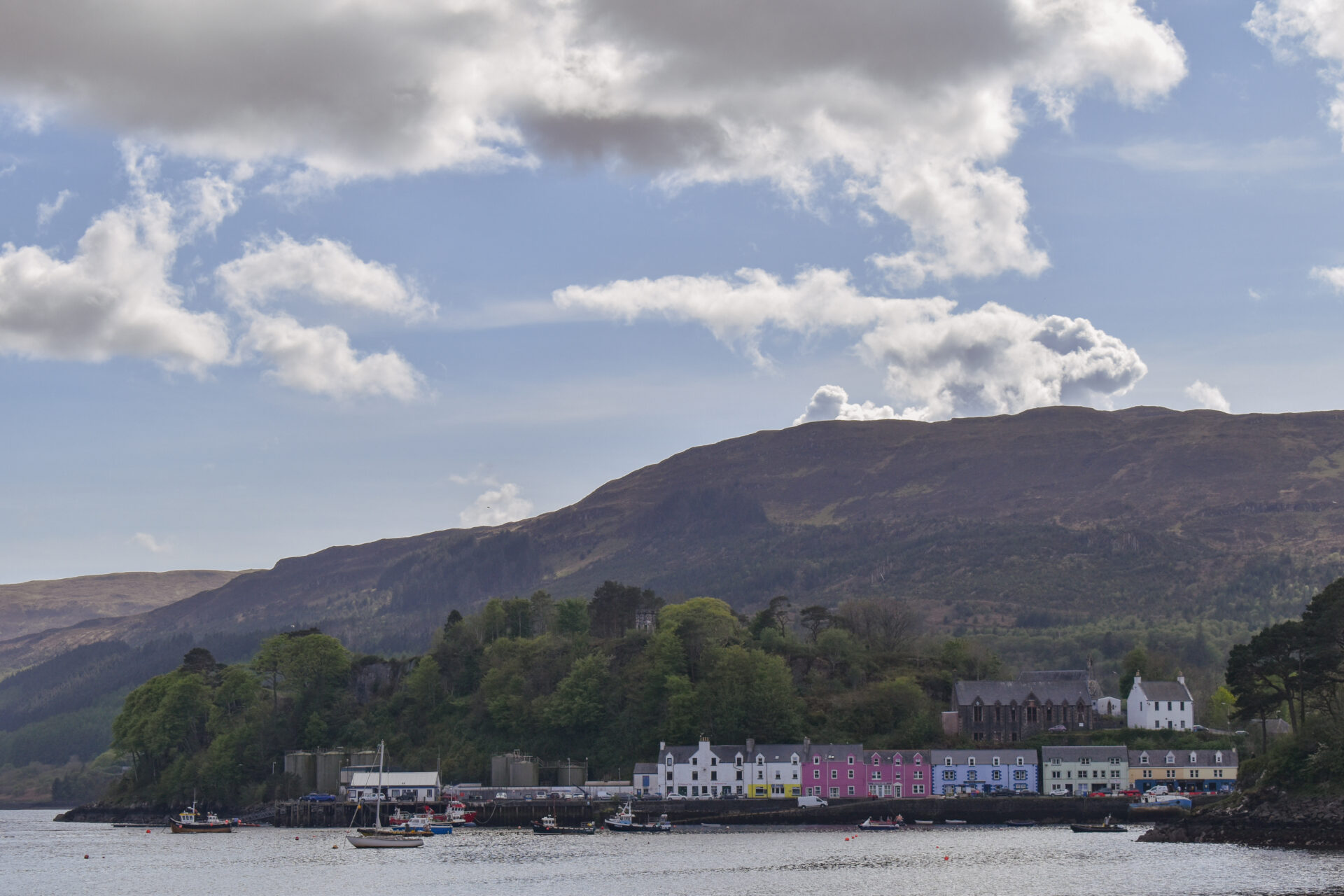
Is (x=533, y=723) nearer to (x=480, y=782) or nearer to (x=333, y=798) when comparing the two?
(x=480, y=782)

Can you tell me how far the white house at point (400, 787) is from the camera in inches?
6122

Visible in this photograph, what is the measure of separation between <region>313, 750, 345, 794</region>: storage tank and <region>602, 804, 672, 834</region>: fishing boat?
44.6 metres

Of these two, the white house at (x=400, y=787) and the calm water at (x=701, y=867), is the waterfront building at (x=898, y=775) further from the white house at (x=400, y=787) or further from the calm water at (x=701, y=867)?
the white house at (x=400, y=787)

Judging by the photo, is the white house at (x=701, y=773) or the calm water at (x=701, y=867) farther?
the white house at (x=701, y=773)

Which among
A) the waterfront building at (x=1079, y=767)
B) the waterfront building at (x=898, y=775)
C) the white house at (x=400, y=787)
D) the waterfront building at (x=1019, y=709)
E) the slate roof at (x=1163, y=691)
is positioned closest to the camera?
the waterfront building at (x=1079, y=767)

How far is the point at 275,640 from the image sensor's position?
646ft

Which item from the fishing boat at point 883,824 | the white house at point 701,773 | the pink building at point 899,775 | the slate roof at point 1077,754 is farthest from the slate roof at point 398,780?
the slate roof at point 1077,754

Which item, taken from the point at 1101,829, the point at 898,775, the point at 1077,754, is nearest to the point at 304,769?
the point at 898,775

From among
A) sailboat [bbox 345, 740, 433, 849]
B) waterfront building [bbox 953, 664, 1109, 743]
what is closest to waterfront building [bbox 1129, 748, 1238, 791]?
waterfront building [bbox 953, 664, 1109, 743]

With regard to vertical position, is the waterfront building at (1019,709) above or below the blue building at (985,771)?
above

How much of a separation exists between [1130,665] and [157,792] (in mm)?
119533

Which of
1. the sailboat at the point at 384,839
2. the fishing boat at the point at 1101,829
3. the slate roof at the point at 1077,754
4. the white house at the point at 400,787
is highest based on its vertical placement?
the slate roof at the point at 1077,754

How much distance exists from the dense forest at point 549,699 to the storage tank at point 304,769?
5.54 feet

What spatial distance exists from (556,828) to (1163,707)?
6755 centimetres
